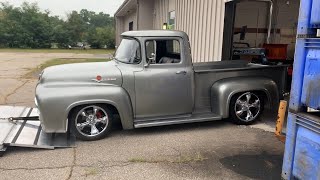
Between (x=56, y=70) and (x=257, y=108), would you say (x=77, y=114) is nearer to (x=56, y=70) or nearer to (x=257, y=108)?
(x=56, y=70)

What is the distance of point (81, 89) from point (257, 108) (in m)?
3.67

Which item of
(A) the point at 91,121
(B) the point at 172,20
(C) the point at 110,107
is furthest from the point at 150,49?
(B) the point at 172,20

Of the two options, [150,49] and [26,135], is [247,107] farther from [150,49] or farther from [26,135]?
[26,135]

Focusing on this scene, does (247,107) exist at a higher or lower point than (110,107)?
lower

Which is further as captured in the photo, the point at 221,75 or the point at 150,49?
the point at 221,75

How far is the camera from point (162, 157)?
5.16m

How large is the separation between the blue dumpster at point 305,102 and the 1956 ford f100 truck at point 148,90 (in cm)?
293

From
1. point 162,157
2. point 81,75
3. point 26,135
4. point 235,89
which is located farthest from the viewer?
point 235,89

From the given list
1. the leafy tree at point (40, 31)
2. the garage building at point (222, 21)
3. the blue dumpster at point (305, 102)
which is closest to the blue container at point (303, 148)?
the blue dumpster at point (305, 102)

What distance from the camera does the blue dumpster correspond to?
122 inches

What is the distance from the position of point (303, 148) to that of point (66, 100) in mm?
3800

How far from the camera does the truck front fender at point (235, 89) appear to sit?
637cm

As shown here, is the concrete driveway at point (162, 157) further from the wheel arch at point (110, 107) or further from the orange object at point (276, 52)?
the orange object at point (276, 52)

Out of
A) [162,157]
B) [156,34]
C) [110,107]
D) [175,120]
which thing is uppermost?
[156,34]
